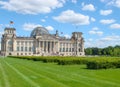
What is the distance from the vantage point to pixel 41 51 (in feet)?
602

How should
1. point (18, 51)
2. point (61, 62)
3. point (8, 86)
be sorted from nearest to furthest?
1. point (8, 86)
2. point (61, 62)
3. point (18, 51)

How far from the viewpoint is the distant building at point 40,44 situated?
17600 centimetres

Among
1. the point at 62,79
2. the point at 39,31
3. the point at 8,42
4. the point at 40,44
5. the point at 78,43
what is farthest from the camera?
the point at 78,43

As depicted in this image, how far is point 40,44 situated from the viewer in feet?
603


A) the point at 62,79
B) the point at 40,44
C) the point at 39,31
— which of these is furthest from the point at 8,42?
the point at 62,79

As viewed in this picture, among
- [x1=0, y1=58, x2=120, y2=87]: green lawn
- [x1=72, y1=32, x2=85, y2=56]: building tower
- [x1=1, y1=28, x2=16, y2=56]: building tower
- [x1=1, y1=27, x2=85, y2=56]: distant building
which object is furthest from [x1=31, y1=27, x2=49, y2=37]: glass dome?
[x1=0, y1=58, x2=120, y2=87]: green lawn

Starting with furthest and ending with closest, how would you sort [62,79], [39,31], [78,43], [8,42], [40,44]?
[78,43] → [39,31] → [40,44] → [8,42] → [62,79]

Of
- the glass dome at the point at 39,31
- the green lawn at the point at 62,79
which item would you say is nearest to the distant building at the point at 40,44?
the glass dome at the point at 39,31

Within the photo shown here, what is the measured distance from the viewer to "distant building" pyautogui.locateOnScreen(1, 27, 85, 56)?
17600 cm

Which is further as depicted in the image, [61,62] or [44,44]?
[44,44]

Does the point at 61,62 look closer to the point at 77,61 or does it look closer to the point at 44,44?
the point at 77,61

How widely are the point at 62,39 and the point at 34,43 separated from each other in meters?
21.3

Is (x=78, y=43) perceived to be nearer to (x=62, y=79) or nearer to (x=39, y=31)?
(x=39, y=31)

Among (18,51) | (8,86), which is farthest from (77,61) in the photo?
Result: (18,51)
